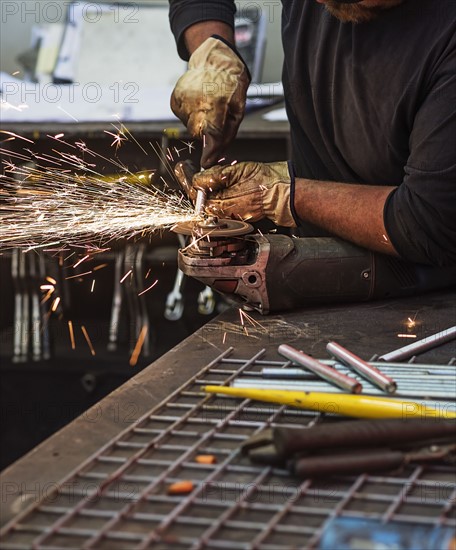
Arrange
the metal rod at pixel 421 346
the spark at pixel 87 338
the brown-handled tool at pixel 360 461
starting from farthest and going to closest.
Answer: the spark at pixel 87 338 < the metal rod at pixel 421 346 < the brown-handled tool at pixel 360 461

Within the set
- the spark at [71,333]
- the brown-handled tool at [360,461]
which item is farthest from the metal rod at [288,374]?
the spark at [71,333]

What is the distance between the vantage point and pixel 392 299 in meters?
2.05

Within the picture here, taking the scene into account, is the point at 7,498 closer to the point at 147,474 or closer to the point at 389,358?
the point at 147,474

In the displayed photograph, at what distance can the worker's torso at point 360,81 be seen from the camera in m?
1.91

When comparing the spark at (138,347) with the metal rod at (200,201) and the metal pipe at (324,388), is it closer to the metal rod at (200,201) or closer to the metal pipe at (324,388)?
the metal rod at (200,201)

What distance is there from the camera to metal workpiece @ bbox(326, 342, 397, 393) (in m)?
1.38

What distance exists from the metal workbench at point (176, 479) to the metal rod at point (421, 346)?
0.07m

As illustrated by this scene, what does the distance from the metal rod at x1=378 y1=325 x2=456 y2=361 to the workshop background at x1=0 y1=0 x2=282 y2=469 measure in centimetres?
217

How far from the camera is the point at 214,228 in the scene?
1.92 metres

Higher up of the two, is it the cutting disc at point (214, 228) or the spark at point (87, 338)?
the cutting disc at point (214, 228)

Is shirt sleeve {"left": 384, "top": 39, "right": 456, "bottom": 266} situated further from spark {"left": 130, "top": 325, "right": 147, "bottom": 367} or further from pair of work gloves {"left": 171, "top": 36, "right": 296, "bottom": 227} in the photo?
spark {"left": 130, "top": 325, "right": 147, "bottom": 367}

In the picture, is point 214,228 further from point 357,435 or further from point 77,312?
point 77,312

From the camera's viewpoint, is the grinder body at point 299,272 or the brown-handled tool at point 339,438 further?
the grinder body at point 299,272

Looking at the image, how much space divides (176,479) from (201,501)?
7 centimetres
